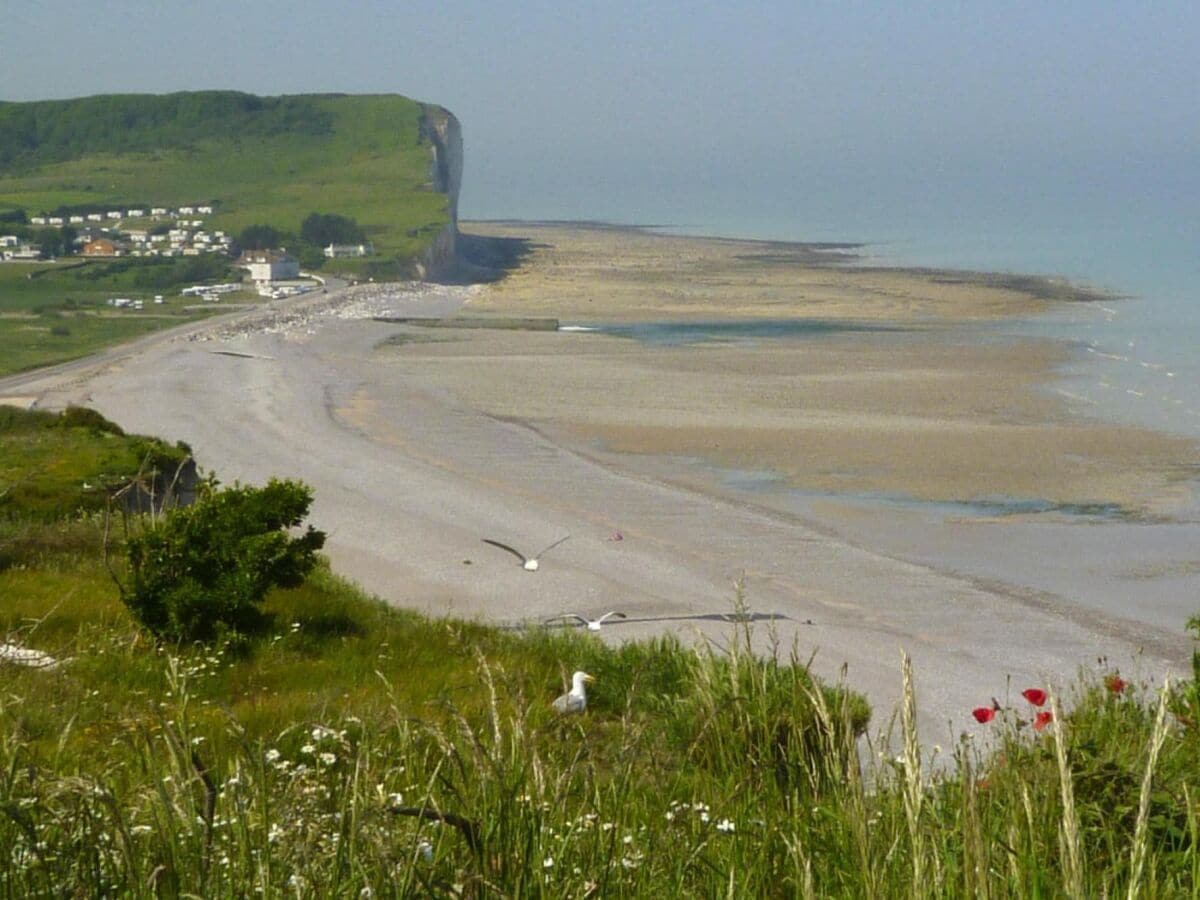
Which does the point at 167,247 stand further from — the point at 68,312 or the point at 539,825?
the point at 539,825

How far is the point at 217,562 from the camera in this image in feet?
38.3

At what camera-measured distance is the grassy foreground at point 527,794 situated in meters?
3.23

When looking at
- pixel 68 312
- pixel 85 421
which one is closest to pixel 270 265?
pixel 68 312

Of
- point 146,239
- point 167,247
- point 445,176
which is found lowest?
point 167,247

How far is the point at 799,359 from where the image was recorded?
49.2m

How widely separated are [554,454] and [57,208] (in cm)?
13583

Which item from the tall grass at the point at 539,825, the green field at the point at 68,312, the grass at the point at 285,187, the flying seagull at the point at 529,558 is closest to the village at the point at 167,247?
the green field at the point at 68,312

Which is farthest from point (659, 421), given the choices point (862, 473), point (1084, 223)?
point (1084, 223)

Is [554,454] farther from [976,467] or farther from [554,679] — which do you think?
[554,679]

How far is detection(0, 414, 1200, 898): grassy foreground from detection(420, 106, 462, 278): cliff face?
100300 mm

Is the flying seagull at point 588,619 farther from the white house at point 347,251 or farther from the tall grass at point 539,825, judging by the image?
the white house at point 347,251

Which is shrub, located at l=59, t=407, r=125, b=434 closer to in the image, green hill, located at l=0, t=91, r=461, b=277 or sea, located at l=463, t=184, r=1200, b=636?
sea, located at l=463, t=184, r=1200, b=636

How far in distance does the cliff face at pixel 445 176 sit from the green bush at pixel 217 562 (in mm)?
97021

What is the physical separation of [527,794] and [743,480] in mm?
24356
